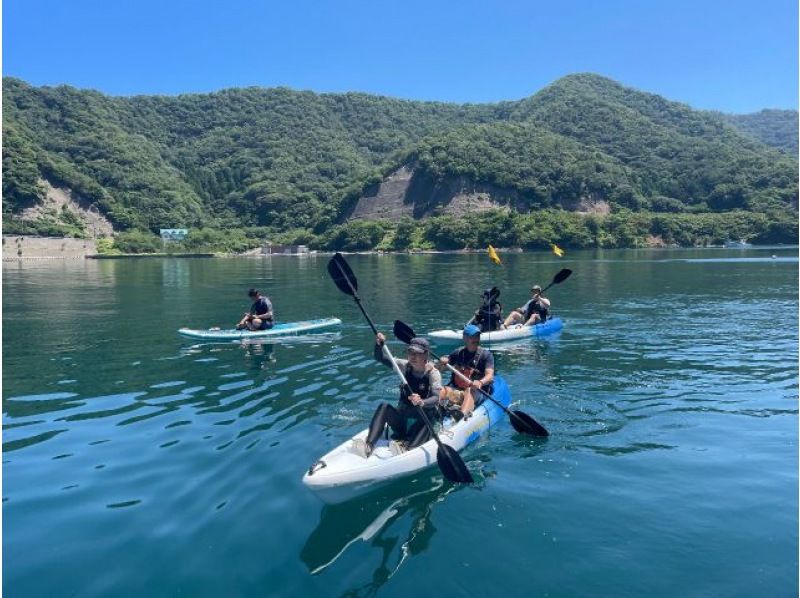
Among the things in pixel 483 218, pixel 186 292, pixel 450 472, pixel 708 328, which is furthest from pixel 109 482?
pixel 483 218

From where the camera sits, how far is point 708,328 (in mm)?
24469

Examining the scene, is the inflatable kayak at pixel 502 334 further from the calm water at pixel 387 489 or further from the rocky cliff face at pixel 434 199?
the rocky cliff face at pixel 434 199

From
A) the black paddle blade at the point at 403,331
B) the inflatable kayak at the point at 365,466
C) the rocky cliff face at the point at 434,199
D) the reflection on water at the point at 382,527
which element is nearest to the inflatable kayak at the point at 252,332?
the black paddle blade at the point at 403,331

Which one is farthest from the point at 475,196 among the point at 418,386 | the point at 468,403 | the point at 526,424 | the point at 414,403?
the point at 414,403

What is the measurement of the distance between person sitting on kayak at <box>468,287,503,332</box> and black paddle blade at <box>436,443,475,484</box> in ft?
40.7

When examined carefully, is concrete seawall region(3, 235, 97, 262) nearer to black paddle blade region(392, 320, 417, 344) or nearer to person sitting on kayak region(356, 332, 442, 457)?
black paddle blade region(392, 320, 417, 344)

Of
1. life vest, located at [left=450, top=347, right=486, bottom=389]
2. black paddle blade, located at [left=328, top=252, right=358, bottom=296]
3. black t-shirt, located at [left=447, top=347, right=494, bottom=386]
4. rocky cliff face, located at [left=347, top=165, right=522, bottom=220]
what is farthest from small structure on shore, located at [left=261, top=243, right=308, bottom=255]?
life vest, located at [left=450, top=347, right=486, bottom=389]

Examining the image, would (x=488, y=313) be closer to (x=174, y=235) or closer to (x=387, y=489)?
(x=387, y=489)

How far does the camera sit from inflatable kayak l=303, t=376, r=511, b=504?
330 inches

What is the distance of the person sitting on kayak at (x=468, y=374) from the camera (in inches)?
457

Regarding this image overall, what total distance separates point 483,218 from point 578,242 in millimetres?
23779

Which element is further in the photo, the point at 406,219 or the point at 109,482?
the point at 406,219

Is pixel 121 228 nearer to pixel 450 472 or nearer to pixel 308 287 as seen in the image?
pixel 308 287

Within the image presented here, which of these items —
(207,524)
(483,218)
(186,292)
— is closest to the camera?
Result: (207,524)
